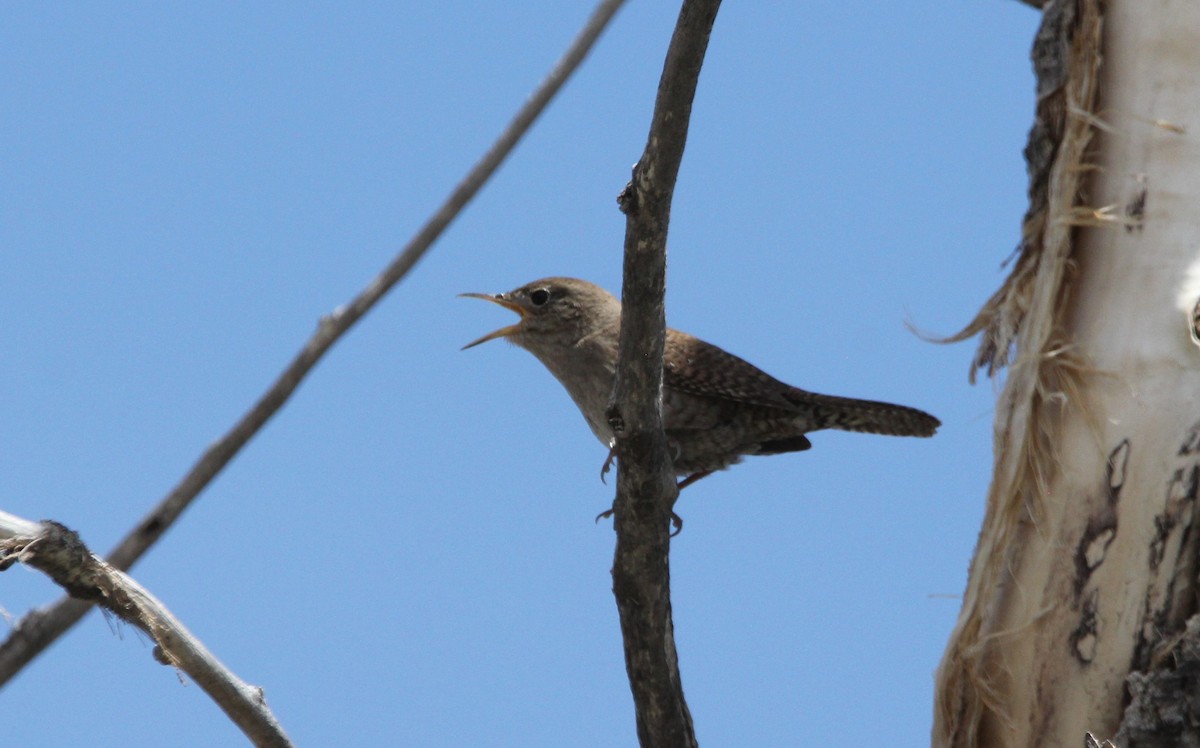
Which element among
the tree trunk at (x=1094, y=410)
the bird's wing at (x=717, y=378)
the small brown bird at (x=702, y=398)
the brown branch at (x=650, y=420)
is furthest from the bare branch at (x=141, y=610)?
the bird's wing at (x=717, y=378)

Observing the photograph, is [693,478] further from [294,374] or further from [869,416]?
[294,374]

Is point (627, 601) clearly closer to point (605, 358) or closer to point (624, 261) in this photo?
point (624, 261)

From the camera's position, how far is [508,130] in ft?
14.3

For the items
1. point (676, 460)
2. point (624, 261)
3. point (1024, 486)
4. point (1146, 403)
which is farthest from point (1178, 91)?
point (676, 460)

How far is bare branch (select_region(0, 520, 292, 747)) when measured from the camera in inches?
108

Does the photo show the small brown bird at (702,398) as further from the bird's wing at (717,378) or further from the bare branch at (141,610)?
the bare branch at (141,610)

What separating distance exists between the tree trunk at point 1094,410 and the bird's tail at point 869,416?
1.67m

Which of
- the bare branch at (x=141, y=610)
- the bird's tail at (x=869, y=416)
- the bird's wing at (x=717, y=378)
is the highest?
the bird's tail at (x=869, y=416)

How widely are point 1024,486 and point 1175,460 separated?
1.33ft

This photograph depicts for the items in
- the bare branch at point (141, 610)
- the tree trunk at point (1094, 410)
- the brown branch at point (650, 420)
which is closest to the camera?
the bare branch at point (141, 610)

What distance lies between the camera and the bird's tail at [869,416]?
5672 millimetres

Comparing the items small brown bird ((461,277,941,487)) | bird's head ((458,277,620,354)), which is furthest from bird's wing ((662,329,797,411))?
bird's head ((458,277,620,354))

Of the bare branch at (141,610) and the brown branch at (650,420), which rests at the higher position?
the brown branch at (650,420)

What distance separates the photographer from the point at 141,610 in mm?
2857
